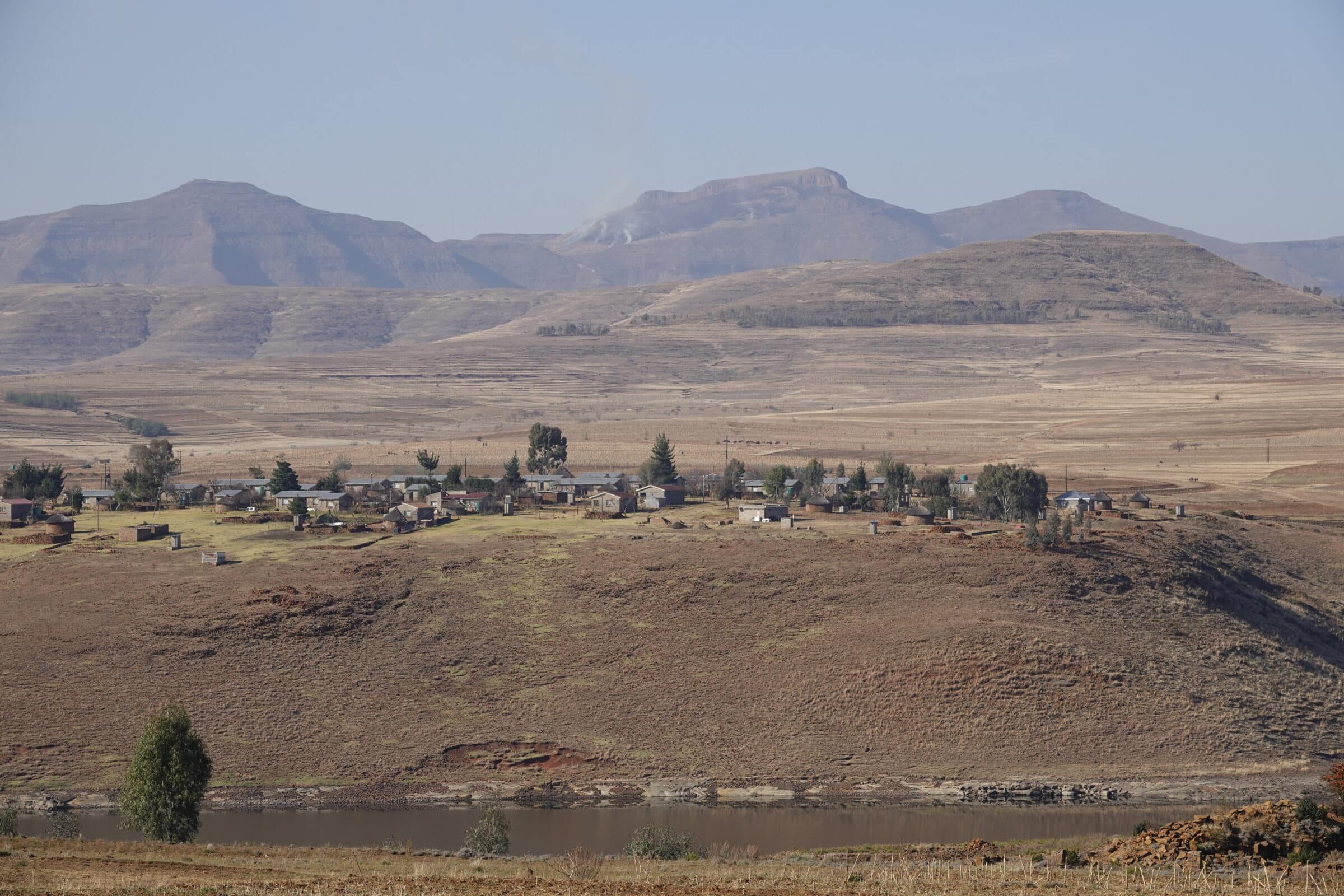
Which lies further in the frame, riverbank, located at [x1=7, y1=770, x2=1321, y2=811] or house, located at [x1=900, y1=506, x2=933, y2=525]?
house, located at [x1=900, y1=506, x2=933, y2=525]

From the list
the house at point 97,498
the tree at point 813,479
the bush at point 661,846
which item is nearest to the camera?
the bush at point 661,846

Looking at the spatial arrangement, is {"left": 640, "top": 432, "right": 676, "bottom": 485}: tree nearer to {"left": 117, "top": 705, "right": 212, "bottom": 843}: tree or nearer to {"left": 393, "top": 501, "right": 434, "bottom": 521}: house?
{"left": 393, "top": 501, "right": 434, "bottom": 521}: house

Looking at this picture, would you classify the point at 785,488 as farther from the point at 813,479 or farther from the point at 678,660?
the point at 678,660

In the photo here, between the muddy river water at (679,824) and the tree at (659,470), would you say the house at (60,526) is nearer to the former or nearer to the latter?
the muddy river water at (679,824)

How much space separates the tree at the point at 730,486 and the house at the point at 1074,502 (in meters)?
20.0

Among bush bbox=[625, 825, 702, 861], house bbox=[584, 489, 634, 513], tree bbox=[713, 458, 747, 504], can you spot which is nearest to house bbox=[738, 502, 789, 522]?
house bbox=[584, 489, 634, 513]

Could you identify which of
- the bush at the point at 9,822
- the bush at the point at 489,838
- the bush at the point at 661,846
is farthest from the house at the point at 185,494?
the bush at the point at 661,846

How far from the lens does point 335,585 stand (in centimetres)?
6825

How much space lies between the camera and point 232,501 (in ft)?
308

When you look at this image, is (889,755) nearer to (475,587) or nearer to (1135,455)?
(475,587)

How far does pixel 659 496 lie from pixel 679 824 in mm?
44733

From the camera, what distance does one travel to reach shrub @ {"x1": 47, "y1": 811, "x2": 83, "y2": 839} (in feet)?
152

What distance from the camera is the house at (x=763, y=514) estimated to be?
82625mm

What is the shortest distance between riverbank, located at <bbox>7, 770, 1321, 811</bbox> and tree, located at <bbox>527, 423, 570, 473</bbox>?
6751 cm
